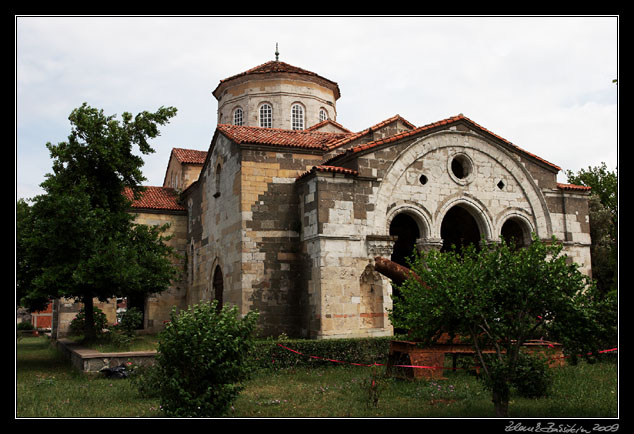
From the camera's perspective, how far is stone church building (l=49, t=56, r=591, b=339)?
15672mm

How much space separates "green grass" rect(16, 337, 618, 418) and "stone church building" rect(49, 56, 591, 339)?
2.98 m

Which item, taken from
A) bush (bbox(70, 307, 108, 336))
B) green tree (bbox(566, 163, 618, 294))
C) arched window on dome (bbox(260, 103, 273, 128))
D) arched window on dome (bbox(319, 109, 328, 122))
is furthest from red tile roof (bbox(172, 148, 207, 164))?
green tree (bbox(566, 163, 618, 294))

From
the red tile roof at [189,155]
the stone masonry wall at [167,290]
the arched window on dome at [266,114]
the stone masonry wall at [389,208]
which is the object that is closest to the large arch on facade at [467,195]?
the stone masonry wall at [389,208]

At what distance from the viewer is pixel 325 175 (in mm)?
15703

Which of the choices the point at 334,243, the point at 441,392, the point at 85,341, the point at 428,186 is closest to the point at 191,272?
the point at 85,341

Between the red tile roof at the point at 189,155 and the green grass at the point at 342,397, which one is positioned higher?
the red tile roof at the point at 189,155

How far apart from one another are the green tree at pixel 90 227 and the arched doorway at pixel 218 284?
1967 mm

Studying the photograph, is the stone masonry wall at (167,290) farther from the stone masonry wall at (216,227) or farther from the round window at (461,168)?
the round window at (461,168)

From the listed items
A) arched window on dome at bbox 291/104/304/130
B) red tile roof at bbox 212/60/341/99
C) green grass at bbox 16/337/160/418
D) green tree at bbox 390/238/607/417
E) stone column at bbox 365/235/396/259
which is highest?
red tile roof at bbox 212/60/341/99

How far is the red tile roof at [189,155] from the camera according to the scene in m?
26.4

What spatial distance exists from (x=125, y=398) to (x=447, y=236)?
14.3 metres

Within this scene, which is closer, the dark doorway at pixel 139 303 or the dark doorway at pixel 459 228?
the dark doorway at pixel 459 228

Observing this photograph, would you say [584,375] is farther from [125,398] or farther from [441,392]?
[125,398]

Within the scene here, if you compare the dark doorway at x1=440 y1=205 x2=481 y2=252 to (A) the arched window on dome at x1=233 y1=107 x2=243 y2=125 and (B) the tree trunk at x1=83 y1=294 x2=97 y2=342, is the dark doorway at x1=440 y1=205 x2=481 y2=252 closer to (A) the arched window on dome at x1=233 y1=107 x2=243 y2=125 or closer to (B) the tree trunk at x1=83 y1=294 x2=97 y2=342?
(A) the arched window on dome at x1=233 y1=107 x2=243 y2=125
